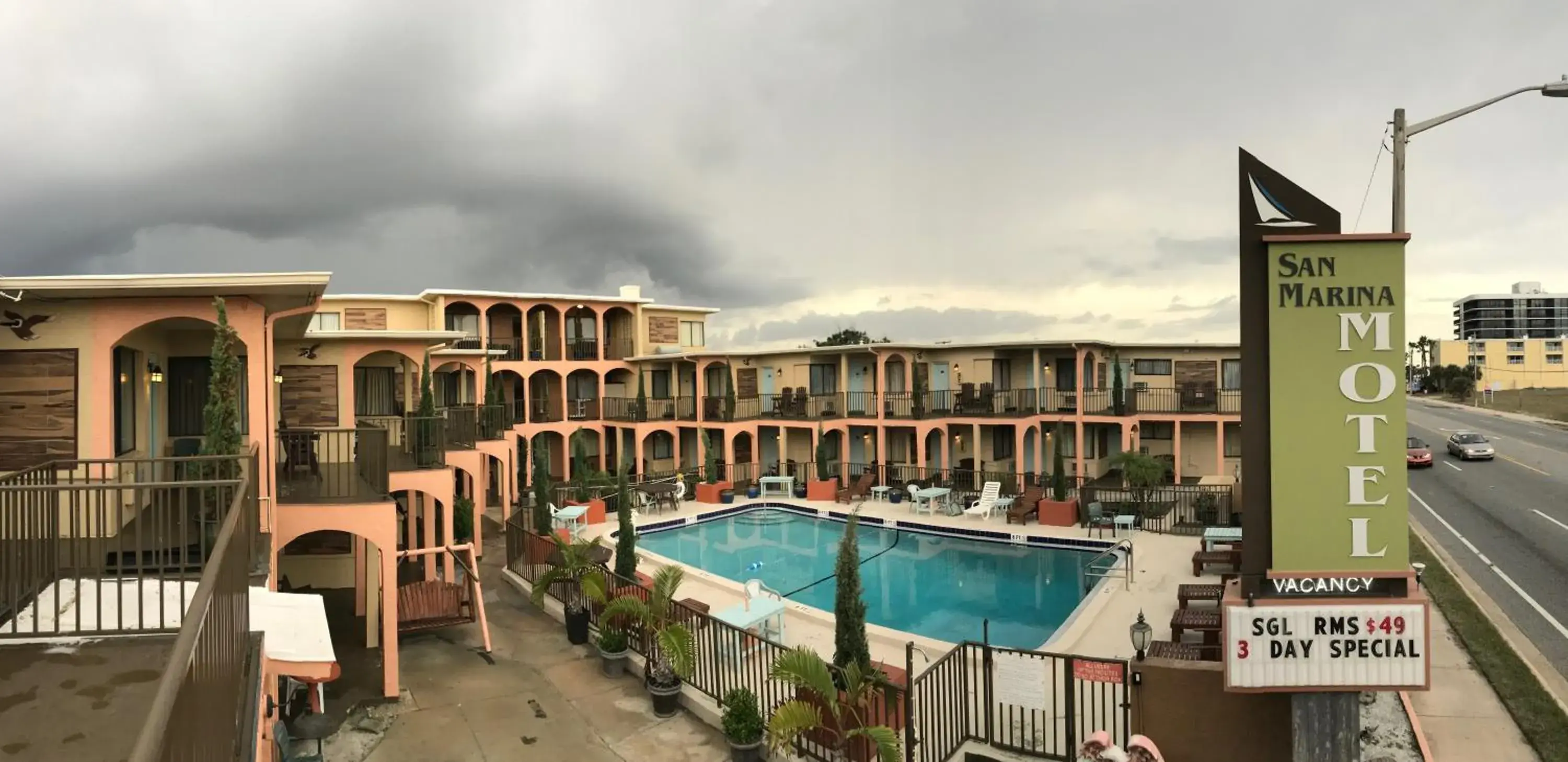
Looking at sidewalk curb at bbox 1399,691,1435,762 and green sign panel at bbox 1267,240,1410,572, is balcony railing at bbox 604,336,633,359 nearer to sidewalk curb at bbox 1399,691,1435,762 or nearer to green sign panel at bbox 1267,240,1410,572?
sidewalk curb at bbox 1399,691,1435,762

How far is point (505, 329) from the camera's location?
1415 inches

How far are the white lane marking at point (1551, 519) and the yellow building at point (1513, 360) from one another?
120 m

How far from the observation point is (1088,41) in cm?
1939

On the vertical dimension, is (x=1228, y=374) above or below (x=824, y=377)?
below

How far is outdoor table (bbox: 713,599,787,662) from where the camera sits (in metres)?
12.6

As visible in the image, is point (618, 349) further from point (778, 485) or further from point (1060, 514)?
point (1060, 514)

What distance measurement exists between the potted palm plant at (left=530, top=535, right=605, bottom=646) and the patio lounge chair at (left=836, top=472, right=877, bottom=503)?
1459cm

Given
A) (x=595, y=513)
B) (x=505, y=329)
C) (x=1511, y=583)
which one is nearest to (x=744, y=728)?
(x=1511, y=583)

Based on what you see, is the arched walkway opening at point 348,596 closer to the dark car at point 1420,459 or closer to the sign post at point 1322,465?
the sign post at point 1322,465

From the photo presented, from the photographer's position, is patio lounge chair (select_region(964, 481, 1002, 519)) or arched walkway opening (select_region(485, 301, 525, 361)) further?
arched walkway opening (select_region(485, 301, 525, 361))

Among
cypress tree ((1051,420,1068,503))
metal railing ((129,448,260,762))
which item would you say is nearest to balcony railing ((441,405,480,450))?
metal railing ((129,448,260,762))

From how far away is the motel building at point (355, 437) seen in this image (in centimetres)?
555

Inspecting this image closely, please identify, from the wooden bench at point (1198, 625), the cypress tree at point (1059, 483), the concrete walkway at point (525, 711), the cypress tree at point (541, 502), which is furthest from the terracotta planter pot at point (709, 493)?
the wooden bench at point (1198, 625)

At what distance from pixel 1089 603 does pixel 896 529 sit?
9.52 m
